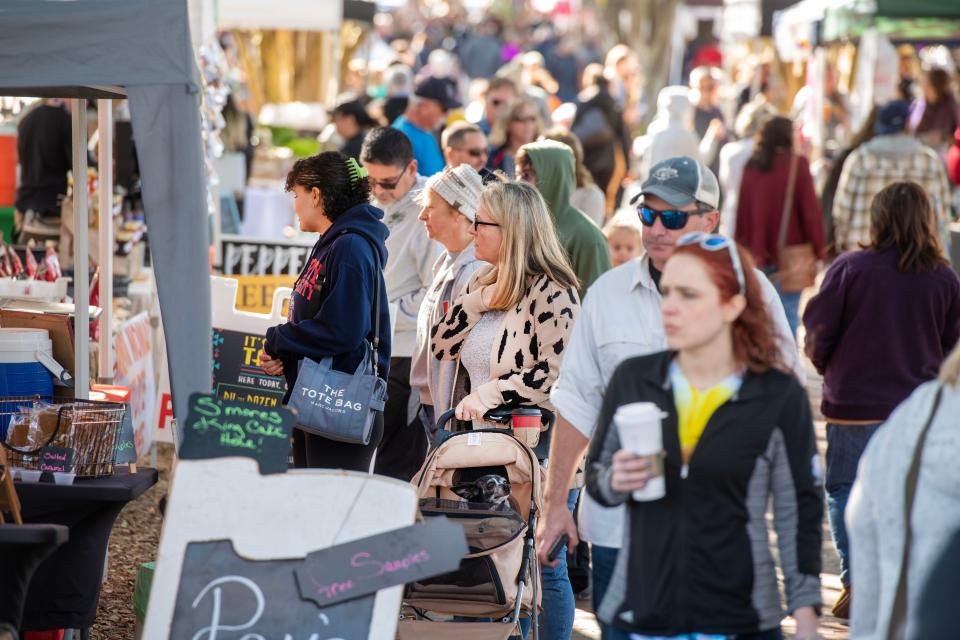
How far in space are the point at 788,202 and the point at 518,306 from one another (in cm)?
477

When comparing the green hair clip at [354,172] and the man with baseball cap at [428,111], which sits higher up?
the man with baseball cap at [428,111]

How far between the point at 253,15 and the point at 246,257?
6.93m

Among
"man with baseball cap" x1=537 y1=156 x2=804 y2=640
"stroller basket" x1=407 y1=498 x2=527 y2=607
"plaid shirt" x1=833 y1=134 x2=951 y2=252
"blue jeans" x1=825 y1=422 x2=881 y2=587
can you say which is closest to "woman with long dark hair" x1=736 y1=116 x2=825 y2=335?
"plaid shirt" x1=833 y1=134 x2=951 y2=252

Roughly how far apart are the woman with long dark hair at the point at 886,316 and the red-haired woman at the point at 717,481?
8.34ft

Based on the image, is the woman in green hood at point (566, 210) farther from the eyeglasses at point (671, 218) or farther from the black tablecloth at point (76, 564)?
the black tablecloth at point (76, 564)

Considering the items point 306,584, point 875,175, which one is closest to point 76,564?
point 306,584

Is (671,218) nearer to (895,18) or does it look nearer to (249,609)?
(249,609)

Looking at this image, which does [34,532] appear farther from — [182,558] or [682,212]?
[682,212]

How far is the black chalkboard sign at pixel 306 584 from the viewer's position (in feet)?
13.1

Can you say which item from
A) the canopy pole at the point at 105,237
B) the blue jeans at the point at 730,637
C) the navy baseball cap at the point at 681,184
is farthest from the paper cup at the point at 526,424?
the canopy pole at the point at 105,237

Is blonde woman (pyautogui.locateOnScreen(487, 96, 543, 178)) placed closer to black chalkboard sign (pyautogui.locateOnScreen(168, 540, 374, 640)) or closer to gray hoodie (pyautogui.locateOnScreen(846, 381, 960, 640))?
black chalkboard sign (pyautogui.locateOnScreen(168, 540, 374, 640))

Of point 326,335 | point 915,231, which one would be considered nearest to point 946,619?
point 326,335

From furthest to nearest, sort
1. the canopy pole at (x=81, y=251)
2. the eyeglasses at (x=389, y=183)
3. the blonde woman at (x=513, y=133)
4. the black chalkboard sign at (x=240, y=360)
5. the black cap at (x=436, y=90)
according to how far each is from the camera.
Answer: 1. the black cap at (x=436, y=90)
2. the blonde woman at (x=513, y=133)
3. the black chalkboard sign at (x=240, y=360)
4. the eyeglasses at (x=389, y=183)
5. the canopy pole at (x=81, y=251)

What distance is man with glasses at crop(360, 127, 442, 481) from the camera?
7012 mm
